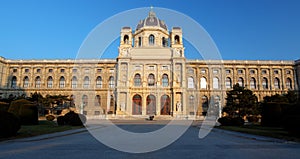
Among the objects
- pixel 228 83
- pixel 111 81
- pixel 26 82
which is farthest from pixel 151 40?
pixel 26 82

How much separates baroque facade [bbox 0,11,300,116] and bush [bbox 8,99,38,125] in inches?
1234

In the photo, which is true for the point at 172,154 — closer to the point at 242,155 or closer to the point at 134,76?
the point at 242,155

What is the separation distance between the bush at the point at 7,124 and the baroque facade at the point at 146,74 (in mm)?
41664

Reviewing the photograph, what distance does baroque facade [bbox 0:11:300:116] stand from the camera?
56250mm

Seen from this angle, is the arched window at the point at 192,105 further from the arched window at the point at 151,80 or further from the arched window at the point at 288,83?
the arched window at the point at 288,83

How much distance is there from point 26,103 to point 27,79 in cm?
4750

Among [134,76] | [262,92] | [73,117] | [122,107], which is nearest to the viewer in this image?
[73,117]

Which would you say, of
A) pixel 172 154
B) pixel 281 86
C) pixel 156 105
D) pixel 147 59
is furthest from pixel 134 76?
pixel 172 154

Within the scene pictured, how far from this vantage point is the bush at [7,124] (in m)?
12.1

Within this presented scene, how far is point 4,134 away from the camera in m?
12.3

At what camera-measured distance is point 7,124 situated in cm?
1232

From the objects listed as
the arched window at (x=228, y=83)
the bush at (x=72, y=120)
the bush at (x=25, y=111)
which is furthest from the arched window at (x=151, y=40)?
the bush at (x=25, y=111)

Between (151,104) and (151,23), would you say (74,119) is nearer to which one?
(151,104)

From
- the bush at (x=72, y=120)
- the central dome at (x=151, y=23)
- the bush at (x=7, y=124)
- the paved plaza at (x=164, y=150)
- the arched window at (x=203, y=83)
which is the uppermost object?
the central dome at (x=151, y=23)
